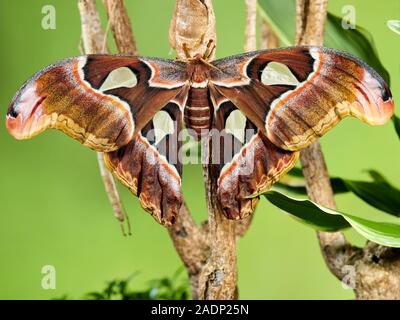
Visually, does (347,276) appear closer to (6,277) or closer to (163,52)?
(163,52)

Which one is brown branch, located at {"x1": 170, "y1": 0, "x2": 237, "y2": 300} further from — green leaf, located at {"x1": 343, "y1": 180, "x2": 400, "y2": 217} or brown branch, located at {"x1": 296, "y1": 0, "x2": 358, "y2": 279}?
green leaf, located at {"x1": 343, "y1": 180, "x2": 400, "y2": 217}

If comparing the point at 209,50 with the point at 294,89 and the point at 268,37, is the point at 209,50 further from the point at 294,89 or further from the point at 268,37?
the point at 268,37

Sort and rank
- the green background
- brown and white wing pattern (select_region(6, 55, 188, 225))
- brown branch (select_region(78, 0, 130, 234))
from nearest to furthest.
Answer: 1. brown and white wing pattern (select_region(6, 55, 188, 225))
2. brown branch (select_region(78, 0, 130, 234))
3. the green background

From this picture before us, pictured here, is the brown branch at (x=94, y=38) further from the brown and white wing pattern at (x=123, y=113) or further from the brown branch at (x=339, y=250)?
the brown branch at (x=339, y=250)

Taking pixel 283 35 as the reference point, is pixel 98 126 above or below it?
below

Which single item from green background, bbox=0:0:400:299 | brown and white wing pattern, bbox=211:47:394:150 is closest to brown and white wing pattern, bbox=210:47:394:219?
brown and white wing pattern, bbox=211:47:394:150
